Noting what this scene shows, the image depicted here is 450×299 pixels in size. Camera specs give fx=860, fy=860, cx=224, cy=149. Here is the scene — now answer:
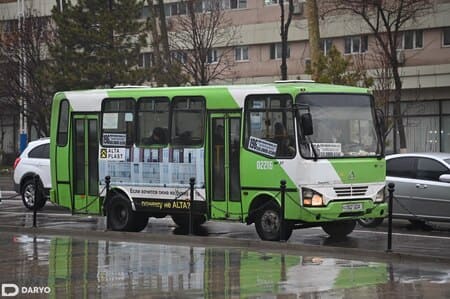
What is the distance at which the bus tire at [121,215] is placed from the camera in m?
17.9

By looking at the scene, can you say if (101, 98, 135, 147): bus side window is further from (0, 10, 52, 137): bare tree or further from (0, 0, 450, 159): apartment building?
(0, 10, 52, 137): bare tree

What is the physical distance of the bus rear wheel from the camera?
17875 mm

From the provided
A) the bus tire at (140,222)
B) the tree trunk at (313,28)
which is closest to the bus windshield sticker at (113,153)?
the bus tire at (140,222)

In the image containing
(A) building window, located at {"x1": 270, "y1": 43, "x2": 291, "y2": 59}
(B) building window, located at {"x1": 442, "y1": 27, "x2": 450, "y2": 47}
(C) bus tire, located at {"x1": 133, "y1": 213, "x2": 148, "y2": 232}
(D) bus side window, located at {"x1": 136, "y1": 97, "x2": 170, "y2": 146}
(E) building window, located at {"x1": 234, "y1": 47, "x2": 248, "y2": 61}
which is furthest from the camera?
(E) building window, located at {"x1": 234, "y1": 47, "x2": 248, "y2": 61}

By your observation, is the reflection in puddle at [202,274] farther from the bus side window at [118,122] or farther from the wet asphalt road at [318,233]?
the bus side window at [118,122]

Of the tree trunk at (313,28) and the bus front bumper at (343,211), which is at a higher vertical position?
the tree trunk at (313,28)

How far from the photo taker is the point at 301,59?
50562mm

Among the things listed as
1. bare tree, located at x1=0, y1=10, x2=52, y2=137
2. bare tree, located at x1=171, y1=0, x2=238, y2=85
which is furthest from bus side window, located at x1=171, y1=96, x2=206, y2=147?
bare tree, located at x1=0, y1=10, x2=52, y2=137

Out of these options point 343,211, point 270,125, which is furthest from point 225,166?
point 343,211

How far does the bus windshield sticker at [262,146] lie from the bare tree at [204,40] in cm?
2634

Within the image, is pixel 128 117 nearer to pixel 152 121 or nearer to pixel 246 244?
pixel 152 121

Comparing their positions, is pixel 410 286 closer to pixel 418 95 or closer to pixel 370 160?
pixel 370 160

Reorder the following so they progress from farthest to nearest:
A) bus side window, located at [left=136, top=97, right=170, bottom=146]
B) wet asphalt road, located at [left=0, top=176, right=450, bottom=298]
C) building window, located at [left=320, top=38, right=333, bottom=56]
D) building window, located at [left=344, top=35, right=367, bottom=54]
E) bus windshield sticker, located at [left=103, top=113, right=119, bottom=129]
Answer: building window, located at [left=320, top=38, right=333, bottom=56]
building window, located at [left=344, top=35, right=367, bottom=54]
bus windshield sticker, located at [left=103, top=113, right=119, bottom=129]
bus side window, located at [left=136, top=97, right=170, bottom=146]
wet asphalt road, located at [left=0, top=176, right=450, bottom=298]

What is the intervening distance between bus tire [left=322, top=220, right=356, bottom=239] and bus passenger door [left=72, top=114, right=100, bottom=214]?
4.98 meters
